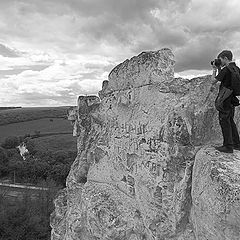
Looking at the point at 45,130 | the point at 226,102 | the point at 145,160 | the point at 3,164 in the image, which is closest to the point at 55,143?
the point at 45,130

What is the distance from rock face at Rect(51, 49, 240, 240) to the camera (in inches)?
296

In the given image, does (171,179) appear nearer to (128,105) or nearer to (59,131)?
(128,105)

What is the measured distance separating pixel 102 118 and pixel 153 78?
9.40ft

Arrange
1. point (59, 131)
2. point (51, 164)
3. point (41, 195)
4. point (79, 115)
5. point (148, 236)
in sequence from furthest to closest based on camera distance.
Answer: point (59, 131), point (51, 164), point (41, 195), point (79, 115), point (148, 236)

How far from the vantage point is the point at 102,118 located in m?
11.4

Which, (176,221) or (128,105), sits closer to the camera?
(176,221)

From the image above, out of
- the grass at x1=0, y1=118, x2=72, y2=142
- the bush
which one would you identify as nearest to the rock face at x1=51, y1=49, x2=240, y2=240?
the bush

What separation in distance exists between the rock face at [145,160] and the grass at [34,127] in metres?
65.9

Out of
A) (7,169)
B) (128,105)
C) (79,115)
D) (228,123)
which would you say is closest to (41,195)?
(7,169)

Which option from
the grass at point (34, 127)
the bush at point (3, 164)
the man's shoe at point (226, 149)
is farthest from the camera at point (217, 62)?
the grass at point (34, 127)

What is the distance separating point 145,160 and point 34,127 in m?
76.3

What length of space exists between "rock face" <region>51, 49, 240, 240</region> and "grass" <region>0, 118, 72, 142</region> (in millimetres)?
65948

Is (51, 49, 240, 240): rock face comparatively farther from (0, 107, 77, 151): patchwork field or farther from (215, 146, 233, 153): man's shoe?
(0, 107, 77, 151): patchwork field

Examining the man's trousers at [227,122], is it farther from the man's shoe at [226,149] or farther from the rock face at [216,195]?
the rock face at [216,195]
